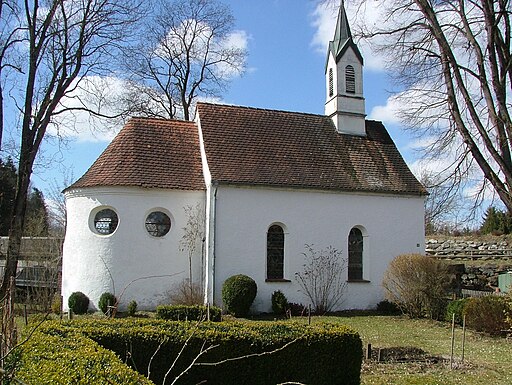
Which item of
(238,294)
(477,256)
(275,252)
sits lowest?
(238,294)

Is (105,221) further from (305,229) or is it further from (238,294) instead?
(305,229)

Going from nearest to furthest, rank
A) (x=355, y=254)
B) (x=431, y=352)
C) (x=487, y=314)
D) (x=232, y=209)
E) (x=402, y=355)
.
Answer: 1. (x=402, y=355)
2. (x=431, y=352)
3. (x=487, y=314)
4. (x=232, y=209)
5. (x=355, y=254)

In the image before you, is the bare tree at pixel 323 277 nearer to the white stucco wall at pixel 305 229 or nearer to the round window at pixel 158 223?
the white stucco wall at pixel 305 229

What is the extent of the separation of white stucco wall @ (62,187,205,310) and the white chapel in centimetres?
4

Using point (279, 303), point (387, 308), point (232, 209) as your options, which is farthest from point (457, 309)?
point (232, 209)

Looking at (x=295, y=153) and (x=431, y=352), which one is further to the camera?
(x=295, y=153)

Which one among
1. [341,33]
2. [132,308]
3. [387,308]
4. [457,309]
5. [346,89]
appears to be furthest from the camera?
[341,33]

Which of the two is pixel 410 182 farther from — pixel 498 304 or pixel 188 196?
pixel 188 196

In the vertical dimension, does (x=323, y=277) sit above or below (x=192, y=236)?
below

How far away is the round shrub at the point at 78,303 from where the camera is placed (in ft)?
58.9

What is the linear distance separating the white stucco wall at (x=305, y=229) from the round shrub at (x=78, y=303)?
475 centimetres

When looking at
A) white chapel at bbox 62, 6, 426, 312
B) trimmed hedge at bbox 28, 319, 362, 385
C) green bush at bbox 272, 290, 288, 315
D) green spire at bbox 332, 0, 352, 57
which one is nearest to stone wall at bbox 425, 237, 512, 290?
white chapel at bbox 62, 6, 426, 312

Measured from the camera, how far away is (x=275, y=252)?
788 inches

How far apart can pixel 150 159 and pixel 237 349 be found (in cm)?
1257
